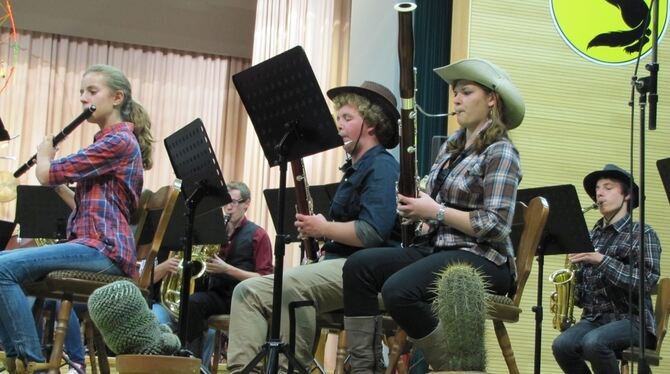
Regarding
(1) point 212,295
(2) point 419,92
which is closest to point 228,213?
(1) point 212,295

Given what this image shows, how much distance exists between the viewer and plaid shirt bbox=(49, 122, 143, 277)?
12.6 feet

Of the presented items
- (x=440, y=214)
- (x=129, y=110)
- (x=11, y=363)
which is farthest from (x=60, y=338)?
(x=440, y=214)

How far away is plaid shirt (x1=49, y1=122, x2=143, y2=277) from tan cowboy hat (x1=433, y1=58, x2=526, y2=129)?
1.47 meters

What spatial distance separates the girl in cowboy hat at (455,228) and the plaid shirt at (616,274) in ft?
4.70

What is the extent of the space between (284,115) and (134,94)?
6.32m

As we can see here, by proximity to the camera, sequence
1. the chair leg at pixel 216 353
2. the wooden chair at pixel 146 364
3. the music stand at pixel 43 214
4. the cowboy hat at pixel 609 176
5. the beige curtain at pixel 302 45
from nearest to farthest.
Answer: the wooden chair at pixel 146 364 → the music stand at pixel 43 214 → the cowboy hat at pixel 609 176 → the chair leg at pixel 216 353 → the beige curtain at pixel 302 45

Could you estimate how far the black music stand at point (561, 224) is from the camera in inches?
165

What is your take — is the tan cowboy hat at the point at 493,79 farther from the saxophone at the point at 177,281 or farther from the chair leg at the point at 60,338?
the saxophone at the point at 177,281

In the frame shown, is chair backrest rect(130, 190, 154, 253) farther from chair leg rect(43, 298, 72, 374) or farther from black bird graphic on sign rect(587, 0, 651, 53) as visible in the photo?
black bird graphic on sign rect(587, 0, 651, 53)

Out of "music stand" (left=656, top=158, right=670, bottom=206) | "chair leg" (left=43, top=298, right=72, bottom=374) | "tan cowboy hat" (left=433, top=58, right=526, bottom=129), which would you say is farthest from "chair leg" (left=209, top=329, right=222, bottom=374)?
"music stand" (left=656, top=158, right=670, bottom=206)

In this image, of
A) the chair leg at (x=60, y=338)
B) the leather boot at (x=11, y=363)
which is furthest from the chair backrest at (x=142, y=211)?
the leather boot at (x=11, y=363)

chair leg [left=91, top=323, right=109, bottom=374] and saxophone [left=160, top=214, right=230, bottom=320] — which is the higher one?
saxophone [left=160, top=214, right=230, bottom=320]

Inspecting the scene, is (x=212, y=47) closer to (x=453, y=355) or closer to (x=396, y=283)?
(x=396, y=283)

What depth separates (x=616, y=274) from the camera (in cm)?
465
